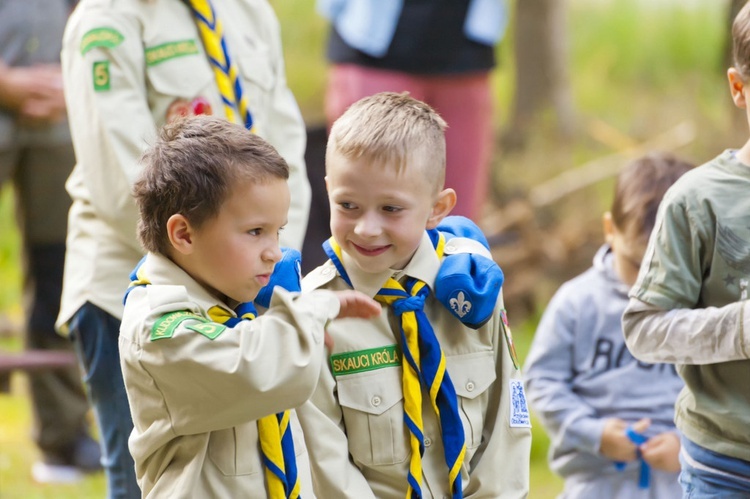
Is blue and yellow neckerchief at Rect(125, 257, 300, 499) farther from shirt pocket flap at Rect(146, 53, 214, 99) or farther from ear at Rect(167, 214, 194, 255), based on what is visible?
shirt pocket flap at Rect(146, 53, 214, 99)

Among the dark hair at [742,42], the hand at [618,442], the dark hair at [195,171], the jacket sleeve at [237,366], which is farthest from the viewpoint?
the hand at [618,442]

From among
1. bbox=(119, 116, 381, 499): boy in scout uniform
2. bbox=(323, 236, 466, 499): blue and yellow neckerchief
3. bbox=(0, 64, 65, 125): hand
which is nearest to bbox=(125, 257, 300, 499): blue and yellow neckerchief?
bbox=(119, 116, 381, 499): boy in scout uniform

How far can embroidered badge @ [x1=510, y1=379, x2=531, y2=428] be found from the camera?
242 centimetres

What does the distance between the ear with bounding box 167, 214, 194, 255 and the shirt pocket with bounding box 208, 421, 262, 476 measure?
0.34 m

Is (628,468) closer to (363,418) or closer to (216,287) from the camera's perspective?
(363,418)

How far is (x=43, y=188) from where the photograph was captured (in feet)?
15.2

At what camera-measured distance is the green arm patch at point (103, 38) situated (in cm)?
292

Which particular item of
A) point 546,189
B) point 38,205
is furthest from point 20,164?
point 546,189

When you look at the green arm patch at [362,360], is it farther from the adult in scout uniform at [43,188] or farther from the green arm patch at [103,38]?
the adult in scout uniform at [43,188]

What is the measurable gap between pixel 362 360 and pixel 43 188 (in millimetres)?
2691

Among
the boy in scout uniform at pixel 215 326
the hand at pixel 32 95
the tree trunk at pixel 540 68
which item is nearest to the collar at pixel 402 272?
the boy in scout uniform at pixel 215 326

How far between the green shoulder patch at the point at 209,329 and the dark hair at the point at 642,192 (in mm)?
1572

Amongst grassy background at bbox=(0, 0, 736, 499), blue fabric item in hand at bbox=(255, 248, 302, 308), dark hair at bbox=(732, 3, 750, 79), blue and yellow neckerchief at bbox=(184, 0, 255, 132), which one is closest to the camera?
blue fabric item in hand at bbox=(255, 248, 302, 308)

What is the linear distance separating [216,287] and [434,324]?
1.62 feet
